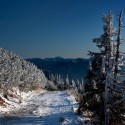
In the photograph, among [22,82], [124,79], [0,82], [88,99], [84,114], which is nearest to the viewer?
[124,79]

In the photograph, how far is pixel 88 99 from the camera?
3136cm

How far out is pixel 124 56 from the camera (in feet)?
109

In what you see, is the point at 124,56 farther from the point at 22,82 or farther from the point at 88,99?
the point at 22,82

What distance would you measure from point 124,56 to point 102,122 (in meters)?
8.53

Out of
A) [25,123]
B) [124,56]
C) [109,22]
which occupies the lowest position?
[25,123]

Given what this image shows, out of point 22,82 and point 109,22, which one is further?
point 22,82

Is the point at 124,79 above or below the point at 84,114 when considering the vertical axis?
above

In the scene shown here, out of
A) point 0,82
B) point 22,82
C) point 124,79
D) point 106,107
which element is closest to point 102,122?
point 106,107

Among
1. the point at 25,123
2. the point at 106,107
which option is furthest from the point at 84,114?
the point at 106,107

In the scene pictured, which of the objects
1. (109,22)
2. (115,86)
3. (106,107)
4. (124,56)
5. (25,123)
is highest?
(109,22)

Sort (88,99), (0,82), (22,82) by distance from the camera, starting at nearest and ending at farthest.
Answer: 1. (88,99)
2. (0,82)
3. (22,82)

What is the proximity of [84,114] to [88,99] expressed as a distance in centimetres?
572

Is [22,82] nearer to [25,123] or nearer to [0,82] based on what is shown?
[0,82]

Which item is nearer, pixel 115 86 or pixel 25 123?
pixel 115 86
